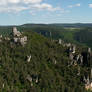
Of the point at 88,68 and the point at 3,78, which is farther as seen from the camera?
the point at 88,68

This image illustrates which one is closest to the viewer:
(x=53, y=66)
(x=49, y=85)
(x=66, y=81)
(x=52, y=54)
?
(x=49, y=85)

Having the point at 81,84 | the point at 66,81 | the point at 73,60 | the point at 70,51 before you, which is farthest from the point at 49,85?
the point at 70,51

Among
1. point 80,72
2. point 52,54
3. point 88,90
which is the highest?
point 52,54

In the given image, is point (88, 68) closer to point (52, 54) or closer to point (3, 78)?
point (52, 54)

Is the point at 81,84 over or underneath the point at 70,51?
underneath

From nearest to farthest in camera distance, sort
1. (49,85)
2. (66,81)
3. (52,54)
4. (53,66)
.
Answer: (49,85) → (66,81) → (53,66) → (52,54)

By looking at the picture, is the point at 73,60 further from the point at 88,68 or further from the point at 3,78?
the point at 3,78
